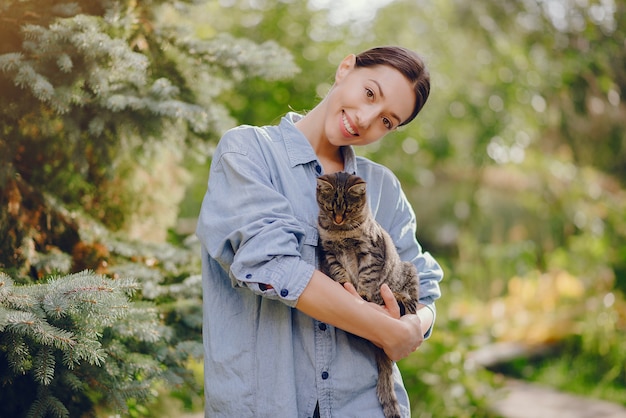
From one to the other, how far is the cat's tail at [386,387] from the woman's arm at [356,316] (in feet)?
0.27

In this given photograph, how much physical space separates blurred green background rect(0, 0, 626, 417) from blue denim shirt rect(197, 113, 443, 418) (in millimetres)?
517

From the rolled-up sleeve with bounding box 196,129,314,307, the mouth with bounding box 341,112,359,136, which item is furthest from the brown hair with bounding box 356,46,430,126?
the rolled-up sleeve with bounding box 196,129,314,307

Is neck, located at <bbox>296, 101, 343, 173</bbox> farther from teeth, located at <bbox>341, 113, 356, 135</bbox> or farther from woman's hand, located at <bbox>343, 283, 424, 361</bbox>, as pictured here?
woman's hand, located at <bbox>343, 283, 424, 361</bbox>

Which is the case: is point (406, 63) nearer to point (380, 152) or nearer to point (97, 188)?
point (97, 188)

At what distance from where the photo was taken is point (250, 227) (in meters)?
1.48

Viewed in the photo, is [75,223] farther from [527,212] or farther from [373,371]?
[527,212]

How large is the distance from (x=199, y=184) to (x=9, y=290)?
2.84 meters

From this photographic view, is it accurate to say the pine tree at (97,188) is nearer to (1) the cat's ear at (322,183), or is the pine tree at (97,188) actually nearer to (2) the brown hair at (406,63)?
(1) the cat's ear at (322,183)

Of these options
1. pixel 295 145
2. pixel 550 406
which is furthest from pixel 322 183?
pixel 550 406

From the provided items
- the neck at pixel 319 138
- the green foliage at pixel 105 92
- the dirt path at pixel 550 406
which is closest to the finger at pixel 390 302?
the neck at pixel 319 138

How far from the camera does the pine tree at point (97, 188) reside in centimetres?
168

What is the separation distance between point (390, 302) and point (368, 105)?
0.61 metres

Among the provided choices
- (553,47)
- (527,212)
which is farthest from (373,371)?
(527,212)

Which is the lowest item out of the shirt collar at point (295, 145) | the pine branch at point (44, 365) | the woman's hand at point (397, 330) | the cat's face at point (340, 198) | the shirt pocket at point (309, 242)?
the pine branch at point (44, 365)
